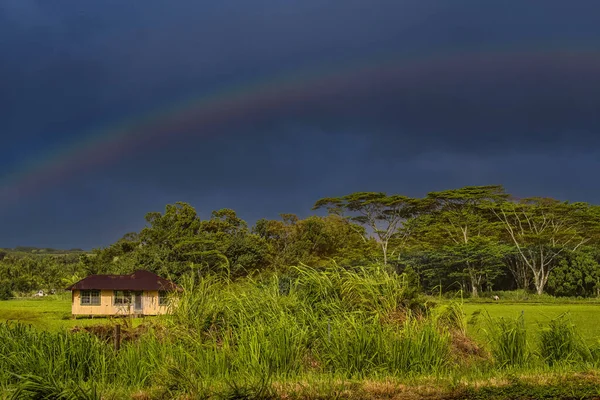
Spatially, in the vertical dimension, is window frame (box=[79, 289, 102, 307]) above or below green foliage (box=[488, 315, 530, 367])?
above

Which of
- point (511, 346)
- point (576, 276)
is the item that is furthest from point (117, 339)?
point (576, 276)

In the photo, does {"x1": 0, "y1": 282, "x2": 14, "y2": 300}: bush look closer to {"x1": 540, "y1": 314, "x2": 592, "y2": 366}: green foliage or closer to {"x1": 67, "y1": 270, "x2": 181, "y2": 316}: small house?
{"x1": 67, "y1": 270, "x2": 181, "y2": 316}: small house

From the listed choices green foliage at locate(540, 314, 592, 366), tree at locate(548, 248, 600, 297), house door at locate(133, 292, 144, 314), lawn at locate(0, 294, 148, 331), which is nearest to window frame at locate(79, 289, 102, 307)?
lawn at locate(0, 294, 148, 331)

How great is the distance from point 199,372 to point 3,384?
2.61m

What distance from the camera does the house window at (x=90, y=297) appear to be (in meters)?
34.8

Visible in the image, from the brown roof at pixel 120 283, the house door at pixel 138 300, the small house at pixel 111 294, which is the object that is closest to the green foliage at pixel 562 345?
the small house at pixel 111 294

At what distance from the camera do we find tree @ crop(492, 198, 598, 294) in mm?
53625

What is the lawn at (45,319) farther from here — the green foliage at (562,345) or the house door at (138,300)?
the green foliage at (562,345)

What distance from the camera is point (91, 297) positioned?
115 ft

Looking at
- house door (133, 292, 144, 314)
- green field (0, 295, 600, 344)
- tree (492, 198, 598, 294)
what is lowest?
green field (0, 295, 600, 344)

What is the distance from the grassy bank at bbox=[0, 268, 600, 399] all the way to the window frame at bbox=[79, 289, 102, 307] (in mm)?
25956

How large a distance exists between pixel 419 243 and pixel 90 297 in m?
36.6

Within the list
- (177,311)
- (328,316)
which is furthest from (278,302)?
(177,311)

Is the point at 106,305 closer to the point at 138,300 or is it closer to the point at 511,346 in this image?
the point at 138,300
